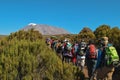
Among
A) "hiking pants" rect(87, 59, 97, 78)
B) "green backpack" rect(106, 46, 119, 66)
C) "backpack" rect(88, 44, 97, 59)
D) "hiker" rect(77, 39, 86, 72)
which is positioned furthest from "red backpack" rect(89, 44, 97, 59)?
"green backpack" rect(106, 46, 119, 66)

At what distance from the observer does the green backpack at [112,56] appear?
8.34 metres

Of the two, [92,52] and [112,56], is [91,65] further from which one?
[112,56]

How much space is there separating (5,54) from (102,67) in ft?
9.26

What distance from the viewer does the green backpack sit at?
834 centimetres

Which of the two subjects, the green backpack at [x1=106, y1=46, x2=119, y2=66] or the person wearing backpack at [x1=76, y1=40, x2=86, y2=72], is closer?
the green backpack at [x1=106, y1=46, x2=119, y2=66]

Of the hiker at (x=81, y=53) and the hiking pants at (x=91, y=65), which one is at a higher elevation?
the hiker at (x=81, y=53)

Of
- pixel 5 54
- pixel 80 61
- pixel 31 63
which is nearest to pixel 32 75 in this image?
pixel 31 63

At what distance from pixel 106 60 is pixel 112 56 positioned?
264 mm

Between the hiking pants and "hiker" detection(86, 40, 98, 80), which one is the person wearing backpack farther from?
"hiker" detection(86, 40, 98, 80)

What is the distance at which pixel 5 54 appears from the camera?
29.9 feet

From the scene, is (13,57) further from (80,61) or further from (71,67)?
(80,61)

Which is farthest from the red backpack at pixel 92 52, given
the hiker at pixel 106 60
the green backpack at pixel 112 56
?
the green backpack at pixel 112 56

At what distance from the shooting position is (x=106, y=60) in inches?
336

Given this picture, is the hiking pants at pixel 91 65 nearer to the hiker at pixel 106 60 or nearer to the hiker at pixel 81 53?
the hiker at pixel 81 53
